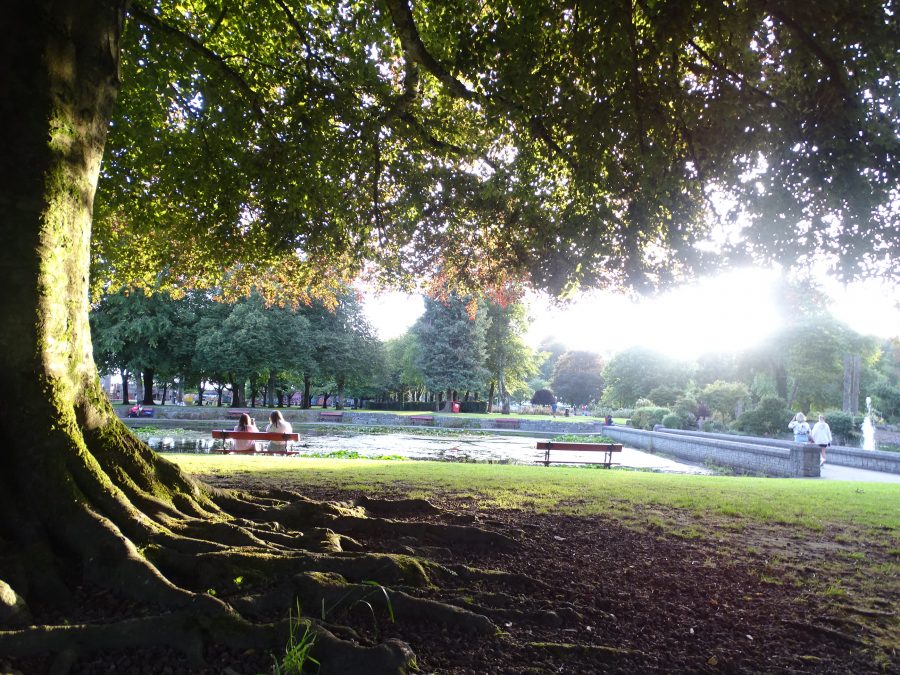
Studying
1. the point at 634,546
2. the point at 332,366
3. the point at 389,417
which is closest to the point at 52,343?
the point at 634,546

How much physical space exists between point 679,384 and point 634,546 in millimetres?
53911

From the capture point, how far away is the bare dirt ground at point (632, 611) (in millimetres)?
3160

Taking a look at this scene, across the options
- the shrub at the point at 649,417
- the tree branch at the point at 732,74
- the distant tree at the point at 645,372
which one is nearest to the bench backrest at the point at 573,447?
the tree branch at the point at 732,74

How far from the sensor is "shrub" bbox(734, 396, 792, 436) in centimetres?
2806

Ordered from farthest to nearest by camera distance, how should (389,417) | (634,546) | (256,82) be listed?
(389,417), (256,82), (634,546)

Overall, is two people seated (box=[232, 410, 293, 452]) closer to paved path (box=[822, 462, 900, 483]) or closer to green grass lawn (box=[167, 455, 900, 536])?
green grass lawn (box=[167, 455, 900, 536])

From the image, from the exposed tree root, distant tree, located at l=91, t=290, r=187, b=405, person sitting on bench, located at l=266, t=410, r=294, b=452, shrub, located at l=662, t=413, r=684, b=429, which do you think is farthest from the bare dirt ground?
distant tree, located at l=91, t=290, r=187, b=405

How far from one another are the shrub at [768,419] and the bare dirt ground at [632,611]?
24939 mm

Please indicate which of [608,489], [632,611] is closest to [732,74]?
[632,611]

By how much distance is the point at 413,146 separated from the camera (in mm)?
9516

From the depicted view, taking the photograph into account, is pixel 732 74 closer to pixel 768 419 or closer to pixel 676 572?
pixel 676 572

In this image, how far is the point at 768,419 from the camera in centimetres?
2817

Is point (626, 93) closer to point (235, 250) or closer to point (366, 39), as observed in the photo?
point (366, 39)

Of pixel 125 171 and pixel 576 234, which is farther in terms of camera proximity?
pixel 125 171
